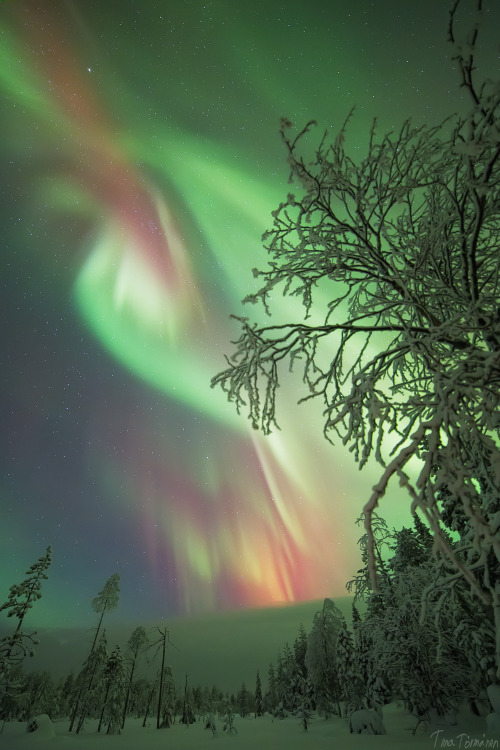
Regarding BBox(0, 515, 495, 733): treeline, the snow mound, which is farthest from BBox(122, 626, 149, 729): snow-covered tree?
the snow mound

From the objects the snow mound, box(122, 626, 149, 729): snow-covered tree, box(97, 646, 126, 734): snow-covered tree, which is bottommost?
the snow mound

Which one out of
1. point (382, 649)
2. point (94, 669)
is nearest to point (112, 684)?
point (94, 669)

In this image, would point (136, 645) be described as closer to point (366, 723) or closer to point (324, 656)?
point (324, 656)

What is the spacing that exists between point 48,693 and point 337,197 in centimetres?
10336

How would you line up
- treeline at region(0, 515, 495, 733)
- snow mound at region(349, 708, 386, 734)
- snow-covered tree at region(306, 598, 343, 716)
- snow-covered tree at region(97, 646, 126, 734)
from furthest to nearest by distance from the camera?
snow-covered tree at region(306, 598, 343, 716) → snow-covered tree at region(97, 646, 126, 734) → snow mound at region(349, 708, 386, 734) → treeline at region(0, 515, 495, 733)

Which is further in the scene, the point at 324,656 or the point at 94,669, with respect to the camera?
the point at 324,656

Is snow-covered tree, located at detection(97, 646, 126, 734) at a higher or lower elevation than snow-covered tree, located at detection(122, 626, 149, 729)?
lower

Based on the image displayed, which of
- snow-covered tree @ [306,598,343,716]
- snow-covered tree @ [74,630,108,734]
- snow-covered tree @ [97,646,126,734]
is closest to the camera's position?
snow-covered tree @ [74,630,108,734]

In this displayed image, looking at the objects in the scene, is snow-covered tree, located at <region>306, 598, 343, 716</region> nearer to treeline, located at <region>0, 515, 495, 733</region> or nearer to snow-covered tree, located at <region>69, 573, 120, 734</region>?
treeline, located at <region>0, 515, 495, 733</region>

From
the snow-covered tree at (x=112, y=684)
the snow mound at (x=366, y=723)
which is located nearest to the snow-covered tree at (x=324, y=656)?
the snow mound at (x=366, y=723)

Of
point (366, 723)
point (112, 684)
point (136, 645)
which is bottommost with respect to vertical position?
point (366, 723)

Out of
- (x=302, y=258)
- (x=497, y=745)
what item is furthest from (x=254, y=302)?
(x=497, y=745)

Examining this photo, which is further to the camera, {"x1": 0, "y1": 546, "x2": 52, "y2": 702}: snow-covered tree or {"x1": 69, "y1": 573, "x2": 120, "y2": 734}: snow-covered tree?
{"x1": 69, "y1": 573, "x2": 120, "y2": 734}: snow-covered tree

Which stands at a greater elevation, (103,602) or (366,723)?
(103,602)
